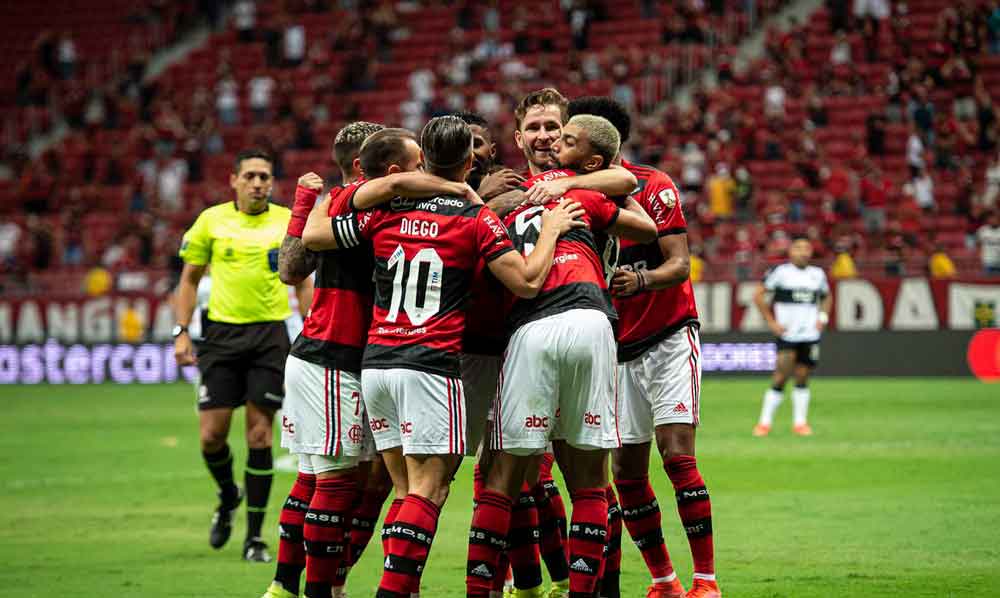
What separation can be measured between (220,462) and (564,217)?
4234 mm

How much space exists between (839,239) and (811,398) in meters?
5.07

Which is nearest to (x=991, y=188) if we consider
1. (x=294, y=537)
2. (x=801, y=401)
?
(x=801, y=401)

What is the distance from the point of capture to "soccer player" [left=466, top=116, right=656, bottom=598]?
6.47 meters

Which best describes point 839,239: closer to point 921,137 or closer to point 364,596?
point 921,137

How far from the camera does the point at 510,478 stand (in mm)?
6590

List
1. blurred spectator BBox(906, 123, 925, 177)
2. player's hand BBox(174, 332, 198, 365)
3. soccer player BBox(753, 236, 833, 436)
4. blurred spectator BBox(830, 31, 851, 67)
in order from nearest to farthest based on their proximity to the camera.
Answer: player's hand BBox(174, 332, 198, 365) < soccer player BBox(753, 236, 833, 436) < blurred spectator BBox(906, 123, 925, 177) < blurred spectator BBox(830, 31, 851, 67)

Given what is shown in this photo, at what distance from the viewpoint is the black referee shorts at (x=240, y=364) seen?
375 inches

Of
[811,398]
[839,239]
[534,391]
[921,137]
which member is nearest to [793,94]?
[921,137]

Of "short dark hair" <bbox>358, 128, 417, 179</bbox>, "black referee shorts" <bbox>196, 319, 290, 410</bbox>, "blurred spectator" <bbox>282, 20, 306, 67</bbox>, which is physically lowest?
"black referee shorts" <bbox>196, 319, 290, 410</bbox>

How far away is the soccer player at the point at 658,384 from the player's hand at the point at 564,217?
2.21 ft

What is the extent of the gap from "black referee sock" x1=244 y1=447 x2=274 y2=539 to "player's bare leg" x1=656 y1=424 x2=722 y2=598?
302 centimetres

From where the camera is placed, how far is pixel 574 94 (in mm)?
31625

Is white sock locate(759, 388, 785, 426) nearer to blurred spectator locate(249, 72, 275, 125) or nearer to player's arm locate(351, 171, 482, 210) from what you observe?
player's arm locate(351, 171, 482, 210)

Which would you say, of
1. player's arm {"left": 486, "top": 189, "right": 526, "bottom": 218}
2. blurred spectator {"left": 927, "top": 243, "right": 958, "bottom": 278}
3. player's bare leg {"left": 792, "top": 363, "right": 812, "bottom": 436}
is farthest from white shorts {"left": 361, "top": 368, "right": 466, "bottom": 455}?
blurred spectator {"left": 927, "top": 243, "right": 958, "bottom": 278}
